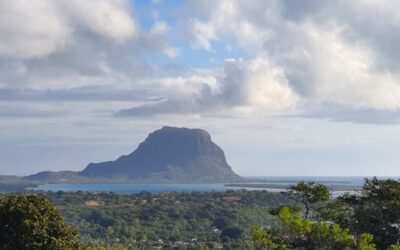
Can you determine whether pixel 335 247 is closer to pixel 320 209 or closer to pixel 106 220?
pixel 320 209

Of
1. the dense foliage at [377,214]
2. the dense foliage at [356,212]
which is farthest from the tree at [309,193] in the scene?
the dense foliage at [377,214]

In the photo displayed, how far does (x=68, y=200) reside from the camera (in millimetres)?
191000

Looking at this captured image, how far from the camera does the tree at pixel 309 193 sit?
33031mm

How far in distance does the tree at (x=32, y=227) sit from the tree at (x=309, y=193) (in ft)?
44.7

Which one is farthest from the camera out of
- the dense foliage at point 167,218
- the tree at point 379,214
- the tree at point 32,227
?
the dense foliage at point 167,218

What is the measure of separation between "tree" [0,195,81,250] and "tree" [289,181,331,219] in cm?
1363

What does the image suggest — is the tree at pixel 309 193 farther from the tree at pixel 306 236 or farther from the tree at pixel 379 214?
the tree at pixel 306 236

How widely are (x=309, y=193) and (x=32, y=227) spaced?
54.0ft

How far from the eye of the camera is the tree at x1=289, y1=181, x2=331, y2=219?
108ft

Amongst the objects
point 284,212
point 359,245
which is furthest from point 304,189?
point 359,245

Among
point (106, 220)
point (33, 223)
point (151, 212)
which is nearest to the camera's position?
point (33, 223)

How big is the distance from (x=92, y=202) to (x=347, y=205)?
156 m

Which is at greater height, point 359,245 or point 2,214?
point 2,214

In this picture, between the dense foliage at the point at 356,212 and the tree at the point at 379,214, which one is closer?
the dense foliage at the point at 356,212
